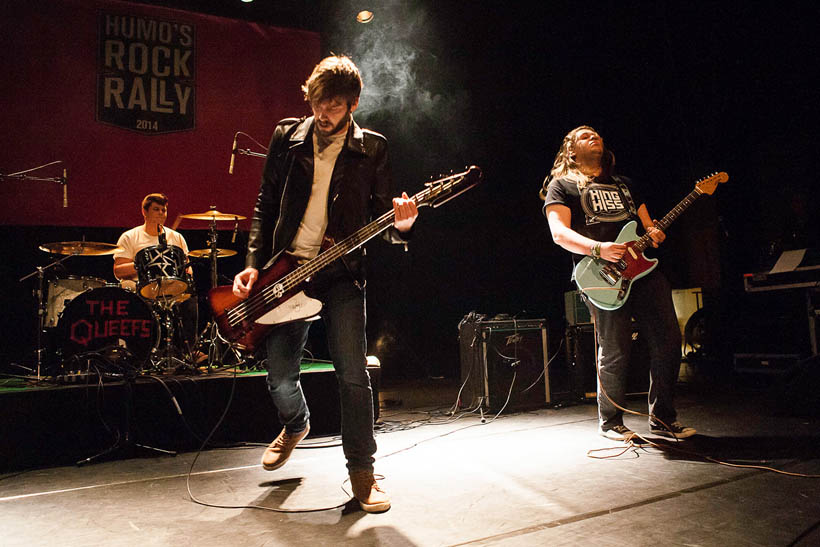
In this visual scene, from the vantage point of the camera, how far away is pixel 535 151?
7.49 meters

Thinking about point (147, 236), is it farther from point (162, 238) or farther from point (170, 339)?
point (170, 339)

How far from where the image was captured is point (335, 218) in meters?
2.12

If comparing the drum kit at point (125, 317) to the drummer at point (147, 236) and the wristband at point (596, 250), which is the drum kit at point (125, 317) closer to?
the drummer at point (147, 236)

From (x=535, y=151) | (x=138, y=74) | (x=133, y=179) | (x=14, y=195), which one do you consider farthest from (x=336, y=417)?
(x=535, y=151)

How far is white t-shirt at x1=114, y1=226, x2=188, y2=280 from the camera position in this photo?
14.6 feet

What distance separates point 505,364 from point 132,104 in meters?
4.67

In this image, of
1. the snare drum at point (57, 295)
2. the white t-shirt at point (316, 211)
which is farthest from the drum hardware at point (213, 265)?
the white t-shirt at point (316, 211)

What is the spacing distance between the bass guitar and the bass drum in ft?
6.06

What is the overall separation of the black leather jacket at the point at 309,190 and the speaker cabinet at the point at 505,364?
2373 millimetres

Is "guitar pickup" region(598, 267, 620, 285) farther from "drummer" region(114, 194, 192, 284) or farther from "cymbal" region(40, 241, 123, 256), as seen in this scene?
"cymbal" region(40, 241, 123, 256)

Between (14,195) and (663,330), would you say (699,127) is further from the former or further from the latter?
(14,195)

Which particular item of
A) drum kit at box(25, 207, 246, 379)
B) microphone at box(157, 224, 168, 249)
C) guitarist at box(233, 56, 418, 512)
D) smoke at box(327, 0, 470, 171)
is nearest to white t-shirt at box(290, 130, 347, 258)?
guitarist at box(233, 56, 418, 512)

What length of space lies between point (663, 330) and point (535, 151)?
5071 millimetres

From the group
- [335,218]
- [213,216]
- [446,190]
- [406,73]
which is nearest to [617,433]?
[446,190]
